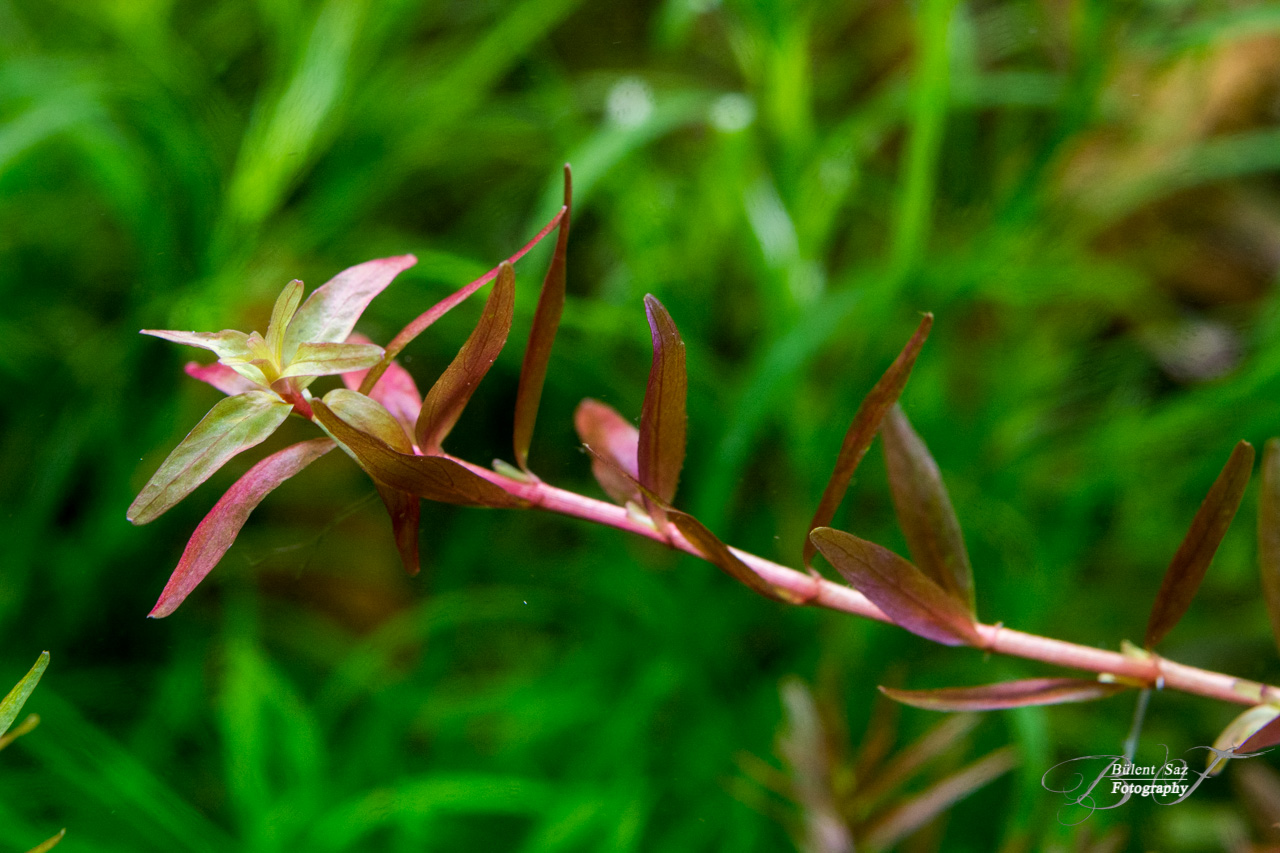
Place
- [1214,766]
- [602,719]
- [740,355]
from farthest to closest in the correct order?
[740,355], [602,719], [1214,766]

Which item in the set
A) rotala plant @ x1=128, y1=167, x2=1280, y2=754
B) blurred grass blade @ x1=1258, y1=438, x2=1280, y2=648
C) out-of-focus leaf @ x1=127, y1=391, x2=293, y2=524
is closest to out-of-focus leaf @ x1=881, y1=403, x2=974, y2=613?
rotala plant @ x1=128, y1=167, x2=1280, y2=754

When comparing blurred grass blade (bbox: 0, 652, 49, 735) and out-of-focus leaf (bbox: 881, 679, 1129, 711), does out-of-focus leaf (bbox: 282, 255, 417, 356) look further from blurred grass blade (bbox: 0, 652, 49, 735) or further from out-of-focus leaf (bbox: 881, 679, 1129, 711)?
out-of-focus leaf (bbox: 881, 679, 1129, 711)

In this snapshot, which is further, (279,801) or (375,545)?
(375,545)

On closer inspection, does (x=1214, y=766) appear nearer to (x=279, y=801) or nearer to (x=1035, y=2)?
(x=279, y=801)

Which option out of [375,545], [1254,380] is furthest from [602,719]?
[1254,380]

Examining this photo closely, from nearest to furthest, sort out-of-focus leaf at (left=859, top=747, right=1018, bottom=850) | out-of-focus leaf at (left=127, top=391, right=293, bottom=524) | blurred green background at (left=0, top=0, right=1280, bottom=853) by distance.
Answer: out-of-focus leaf at (left=127, top=391, right=293, bottom=524), out-of-focus leaf at (left=859, top=747, right=1018, bottom=850), blurred green background at (left=0, top=0, right=1280, bottom=853)

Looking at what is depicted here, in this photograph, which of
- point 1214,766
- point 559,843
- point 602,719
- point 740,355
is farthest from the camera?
point 740,355
